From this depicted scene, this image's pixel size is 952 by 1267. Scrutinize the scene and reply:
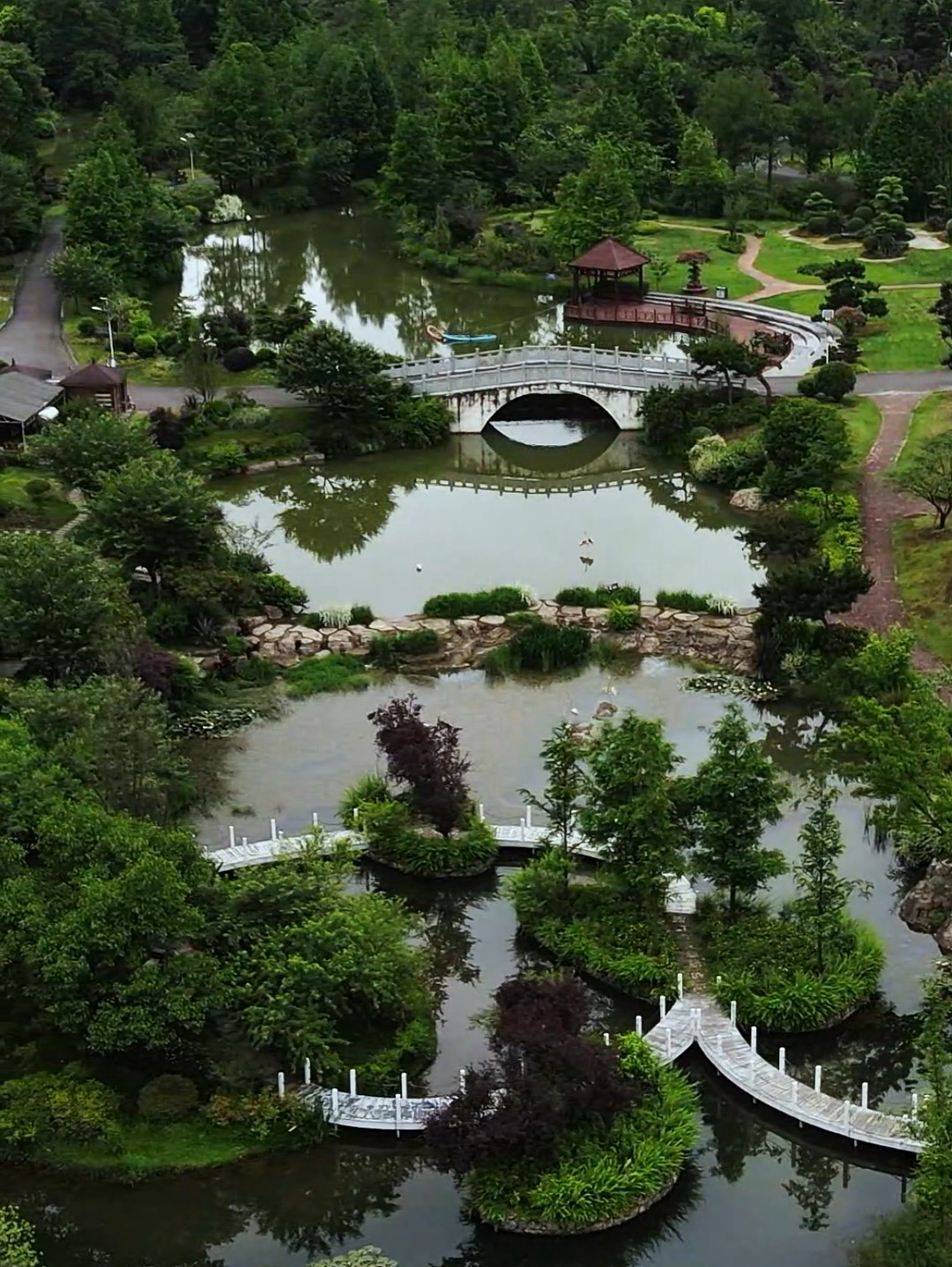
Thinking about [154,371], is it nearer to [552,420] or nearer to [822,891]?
[552,420]

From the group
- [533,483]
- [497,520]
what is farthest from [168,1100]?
[533,483]

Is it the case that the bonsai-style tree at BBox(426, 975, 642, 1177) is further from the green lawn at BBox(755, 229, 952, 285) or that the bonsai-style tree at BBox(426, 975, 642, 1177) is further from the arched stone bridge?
the green lawn at BBox(755, 229, 952, 285)

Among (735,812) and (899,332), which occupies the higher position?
(735,812)

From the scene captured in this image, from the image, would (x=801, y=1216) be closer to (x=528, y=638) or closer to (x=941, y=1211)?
(x=941, y=1211)

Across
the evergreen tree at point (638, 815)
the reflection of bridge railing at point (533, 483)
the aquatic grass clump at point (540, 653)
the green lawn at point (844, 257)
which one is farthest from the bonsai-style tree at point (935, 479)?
the green lawn at point (844, 257)

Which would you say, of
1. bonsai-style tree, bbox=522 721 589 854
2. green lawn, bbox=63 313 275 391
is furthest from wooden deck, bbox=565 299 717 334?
bonsai-style tree, bbox=522 721 589 854

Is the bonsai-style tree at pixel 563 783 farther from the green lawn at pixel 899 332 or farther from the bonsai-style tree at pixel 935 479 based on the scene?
the green lawn at pixel 899 332

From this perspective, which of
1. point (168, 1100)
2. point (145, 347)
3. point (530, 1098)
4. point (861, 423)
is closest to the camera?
point (530, 1098)
